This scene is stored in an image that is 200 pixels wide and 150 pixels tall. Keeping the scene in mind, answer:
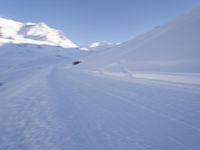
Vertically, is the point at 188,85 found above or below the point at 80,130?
above

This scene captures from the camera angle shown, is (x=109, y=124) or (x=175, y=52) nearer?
(x=109, y=124)

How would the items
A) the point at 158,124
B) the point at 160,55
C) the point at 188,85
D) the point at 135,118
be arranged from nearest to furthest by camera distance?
1. the point at 158,124
2. the point at 135,118
3. the point at 188,85
4. the point at 160,55

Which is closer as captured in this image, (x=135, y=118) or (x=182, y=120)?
(x=182, y=120)

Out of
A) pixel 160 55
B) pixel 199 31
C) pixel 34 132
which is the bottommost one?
pixel 34 132

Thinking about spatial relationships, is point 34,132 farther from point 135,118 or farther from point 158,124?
point 158,124

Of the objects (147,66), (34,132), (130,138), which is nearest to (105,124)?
(130,138)

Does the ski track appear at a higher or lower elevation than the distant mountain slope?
lower

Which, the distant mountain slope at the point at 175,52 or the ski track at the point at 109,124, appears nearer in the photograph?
the ski track at the point at 109,124

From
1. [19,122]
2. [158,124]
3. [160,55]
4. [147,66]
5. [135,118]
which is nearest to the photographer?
[158,124]

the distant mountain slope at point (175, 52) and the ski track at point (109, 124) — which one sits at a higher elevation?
the distant mountain slope at point (175, 52)

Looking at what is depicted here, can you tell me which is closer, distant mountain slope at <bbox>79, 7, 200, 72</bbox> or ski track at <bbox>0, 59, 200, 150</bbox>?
ski track at <bbox>0, 59, 200, 150</bbox>

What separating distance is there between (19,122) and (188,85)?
5.21 metres

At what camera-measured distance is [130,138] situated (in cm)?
326

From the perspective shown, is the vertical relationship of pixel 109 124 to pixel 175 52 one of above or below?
below
